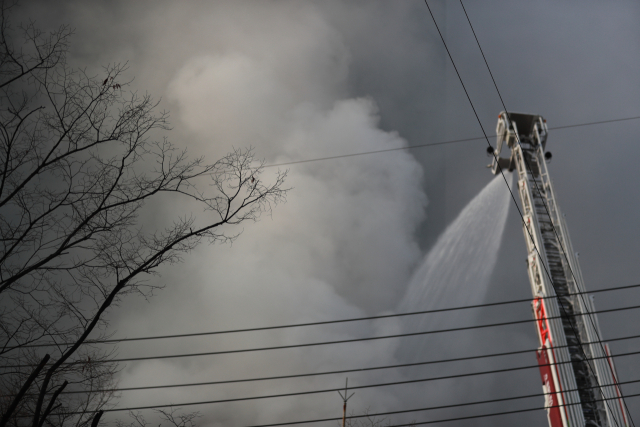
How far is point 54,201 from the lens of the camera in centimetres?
779

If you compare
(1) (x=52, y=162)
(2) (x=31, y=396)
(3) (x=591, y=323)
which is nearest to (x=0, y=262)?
(1) (x=52, y=162)

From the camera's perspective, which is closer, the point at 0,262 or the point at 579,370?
the point at 0,262

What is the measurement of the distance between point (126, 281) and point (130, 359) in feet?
6.85

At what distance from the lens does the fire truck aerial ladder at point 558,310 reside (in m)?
15.5

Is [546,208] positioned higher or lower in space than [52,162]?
higher

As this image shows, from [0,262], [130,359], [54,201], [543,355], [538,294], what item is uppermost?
[538,294]

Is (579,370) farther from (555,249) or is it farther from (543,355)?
(555,249)

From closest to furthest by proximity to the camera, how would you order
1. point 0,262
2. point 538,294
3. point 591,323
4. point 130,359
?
1. point 0,262
2. point 130,359
3. point 591,323
4. point 538,294

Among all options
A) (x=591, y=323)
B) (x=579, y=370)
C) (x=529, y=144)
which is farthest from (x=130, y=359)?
(x=529, y=144)

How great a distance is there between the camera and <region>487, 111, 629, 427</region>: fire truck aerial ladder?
51.0 ft

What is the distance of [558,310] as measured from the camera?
58.6 feet

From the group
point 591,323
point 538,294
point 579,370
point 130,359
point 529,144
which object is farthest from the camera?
point 529,144

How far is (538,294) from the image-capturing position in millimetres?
18812

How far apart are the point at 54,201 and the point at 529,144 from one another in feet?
72.9
